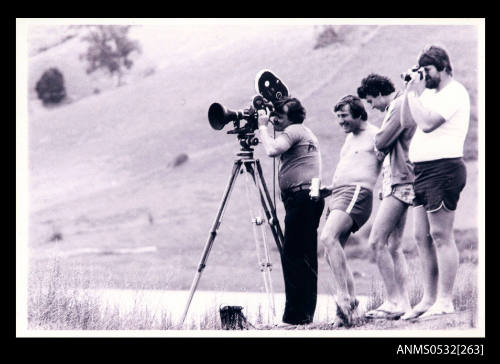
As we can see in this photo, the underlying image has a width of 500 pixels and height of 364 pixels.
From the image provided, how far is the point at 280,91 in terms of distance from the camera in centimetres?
898

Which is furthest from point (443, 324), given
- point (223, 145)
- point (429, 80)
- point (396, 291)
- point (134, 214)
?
point (134, 214)

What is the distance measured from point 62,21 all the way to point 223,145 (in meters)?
2.18

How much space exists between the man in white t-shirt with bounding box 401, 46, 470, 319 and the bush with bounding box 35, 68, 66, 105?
3.77 m

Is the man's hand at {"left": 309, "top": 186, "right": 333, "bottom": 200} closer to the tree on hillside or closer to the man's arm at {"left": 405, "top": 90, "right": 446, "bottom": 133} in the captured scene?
the man's arm at {"left": 405, "top": 90, "right": 446, "bottom": 133}

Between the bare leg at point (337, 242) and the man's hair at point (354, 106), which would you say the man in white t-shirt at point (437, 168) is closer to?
the man's hair at point (354, 106)

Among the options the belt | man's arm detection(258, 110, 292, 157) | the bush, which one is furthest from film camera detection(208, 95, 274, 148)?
the bush

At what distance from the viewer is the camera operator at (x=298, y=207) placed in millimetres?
8578

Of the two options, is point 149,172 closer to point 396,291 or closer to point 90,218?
point 90,218

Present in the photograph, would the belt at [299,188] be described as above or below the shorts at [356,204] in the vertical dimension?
above

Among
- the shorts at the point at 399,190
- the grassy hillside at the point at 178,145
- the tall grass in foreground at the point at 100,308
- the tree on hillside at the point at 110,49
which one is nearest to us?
the shorts at the point at 399,190

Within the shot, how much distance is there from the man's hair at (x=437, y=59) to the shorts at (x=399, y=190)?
3.56ft

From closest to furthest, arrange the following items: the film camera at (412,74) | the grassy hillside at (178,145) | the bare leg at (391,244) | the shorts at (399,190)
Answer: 1. the bare leg at (391,244)
2. the shorts at (399,190)
3. the film camera at (412,74)
4. the grassy hillside at (178,145)

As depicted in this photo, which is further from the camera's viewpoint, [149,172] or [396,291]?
[149,172]

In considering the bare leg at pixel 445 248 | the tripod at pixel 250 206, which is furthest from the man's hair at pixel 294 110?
the bare leg at pixel 445 248
